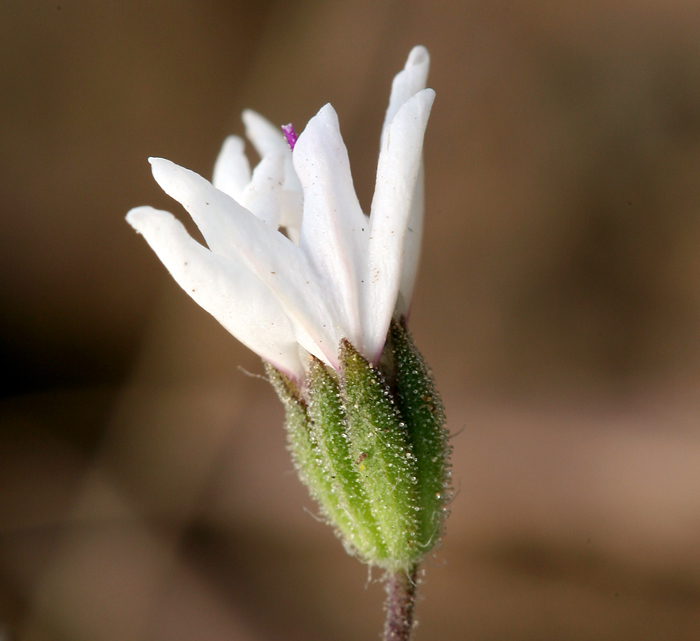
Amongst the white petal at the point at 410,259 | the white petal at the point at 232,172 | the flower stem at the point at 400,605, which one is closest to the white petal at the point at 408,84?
the white petal at the point at 410,259

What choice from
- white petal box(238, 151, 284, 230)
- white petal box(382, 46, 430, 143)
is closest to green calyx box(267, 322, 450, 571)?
white petal box(238, 151, 284, 230)

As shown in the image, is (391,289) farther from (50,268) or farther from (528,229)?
(50,268)

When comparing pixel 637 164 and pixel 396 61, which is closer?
pixel 637 164

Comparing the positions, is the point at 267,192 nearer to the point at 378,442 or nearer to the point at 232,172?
the point at 232,172

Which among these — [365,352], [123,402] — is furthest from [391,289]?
[123,402]

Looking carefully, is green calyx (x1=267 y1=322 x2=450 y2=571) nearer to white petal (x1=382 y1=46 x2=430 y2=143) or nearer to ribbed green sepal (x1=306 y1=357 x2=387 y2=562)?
ribbed green sepal (x1=306 y1=357 x2=387 y2=562)

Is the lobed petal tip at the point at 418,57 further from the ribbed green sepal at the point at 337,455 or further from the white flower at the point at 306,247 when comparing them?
the ribbed green sepal at the point at 337,455

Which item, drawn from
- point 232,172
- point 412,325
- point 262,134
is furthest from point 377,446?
point 412,325

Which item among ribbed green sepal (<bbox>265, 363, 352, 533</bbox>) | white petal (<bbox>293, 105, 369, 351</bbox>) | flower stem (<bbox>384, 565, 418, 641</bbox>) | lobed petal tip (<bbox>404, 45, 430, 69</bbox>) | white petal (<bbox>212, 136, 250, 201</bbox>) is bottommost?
A: flower stem (<bbox>384, 565, 418, 641</bbox>)

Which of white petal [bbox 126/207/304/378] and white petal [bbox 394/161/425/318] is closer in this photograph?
white petal [bbox 126/207/304/378]
